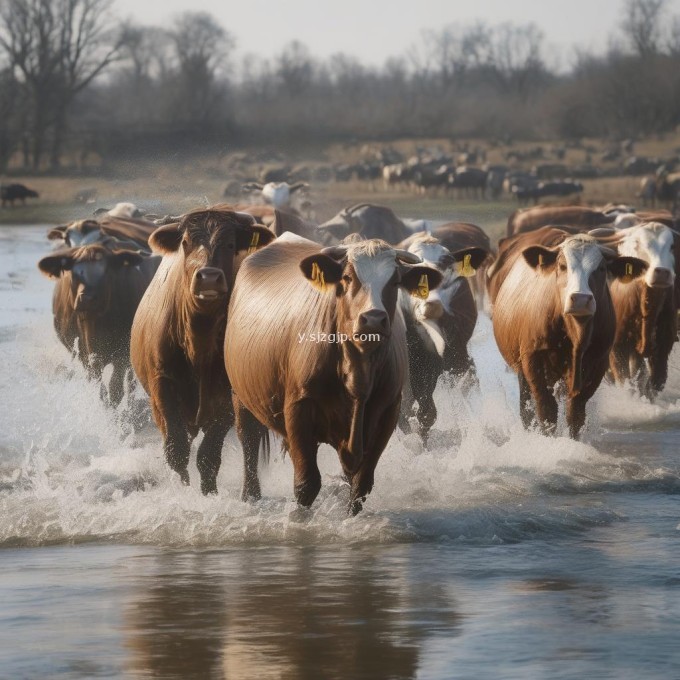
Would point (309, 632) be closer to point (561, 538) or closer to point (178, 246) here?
point (561, 538)

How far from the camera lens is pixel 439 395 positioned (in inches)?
523

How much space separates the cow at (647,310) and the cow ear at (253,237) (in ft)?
15.3

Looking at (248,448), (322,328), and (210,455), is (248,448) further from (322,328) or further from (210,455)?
(322,328)

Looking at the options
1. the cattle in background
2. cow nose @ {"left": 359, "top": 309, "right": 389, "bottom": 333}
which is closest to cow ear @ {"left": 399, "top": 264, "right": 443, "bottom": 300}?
cow nose @ {"left": 359, "top": 309, "right": 389, "bottom": 333}

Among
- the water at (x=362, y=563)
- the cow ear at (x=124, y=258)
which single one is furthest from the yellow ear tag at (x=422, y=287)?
the cow ear at (x=124, y=258)

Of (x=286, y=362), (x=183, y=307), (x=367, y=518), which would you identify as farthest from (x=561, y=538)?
(x=183, y=307)

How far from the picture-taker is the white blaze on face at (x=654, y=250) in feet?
43.4

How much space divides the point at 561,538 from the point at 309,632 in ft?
7.93

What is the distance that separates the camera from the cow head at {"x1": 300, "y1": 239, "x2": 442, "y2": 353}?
7777 millimetres

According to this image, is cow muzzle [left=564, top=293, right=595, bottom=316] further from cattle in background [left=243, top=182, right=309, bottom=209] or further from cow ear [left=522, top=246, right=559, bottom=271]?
cattle in background [left=243, top=182, right=309, bottom=209]

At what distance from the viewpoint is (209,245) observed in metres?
9.06

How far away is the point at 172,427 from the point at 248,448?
1.44 ft

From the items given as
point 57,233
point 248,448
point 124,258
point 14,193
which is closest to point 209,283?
point 248,448

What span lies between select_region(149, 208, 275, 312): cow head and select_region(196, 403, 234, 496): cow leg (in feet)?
2.24
